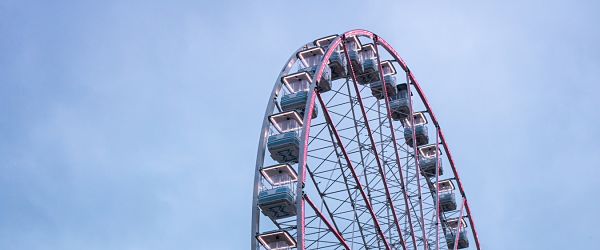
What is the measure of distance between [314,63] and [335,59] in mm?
1262

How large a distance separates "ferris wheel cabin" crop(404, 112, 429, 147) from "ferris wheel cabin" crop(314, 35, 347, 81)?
6.67 m

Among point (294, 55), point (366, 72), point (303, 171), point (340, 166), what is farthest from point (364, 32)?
point (303, 171)

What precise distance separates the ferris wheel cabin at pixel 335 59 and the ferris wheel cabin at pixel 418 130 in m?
6.67

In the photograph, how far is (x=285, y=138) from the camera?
26797 millimetres

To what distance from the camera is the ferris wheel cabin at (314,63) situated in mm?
28859

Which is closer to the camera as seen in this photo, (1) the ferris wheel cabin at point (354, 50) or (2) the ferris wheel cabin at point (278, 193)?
(2) the ferris wheel cabin at point (278, 193)


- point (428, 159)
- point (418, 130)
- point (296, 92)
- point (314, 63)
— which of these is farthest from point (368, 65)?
point (428, 159)

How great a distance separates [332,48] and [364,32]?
3.53 metres

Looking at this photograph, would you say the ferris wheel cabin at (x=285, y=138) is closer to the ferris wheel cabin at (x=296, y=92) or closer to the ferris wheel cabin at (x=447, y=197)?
the ferris wheel cabin at (x=296, y=92)

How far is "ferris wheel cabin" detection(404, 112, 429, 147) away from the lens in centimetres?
3706

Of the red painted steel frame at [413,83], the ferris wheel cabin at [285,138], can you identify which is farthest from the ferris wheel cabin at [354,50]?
the ferris wheel cabin at [285,138]

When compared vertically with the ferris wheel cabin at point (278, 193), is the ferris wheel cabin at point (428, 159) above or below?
above

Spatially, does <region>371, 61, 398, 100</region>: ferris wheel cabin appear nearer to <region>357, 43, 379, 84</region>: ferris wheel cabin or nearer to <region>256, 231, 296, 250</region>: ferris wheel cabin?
<region>357, 43, 379, 84</region>: ferris wheel cabin

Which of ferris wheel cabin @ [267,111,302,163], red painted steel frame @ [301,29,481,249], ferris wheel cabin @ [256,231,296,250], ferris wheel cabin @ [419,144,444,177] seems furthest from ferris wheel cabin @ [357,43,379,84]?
ferris wheel cabin @ [256,231,296,250]
